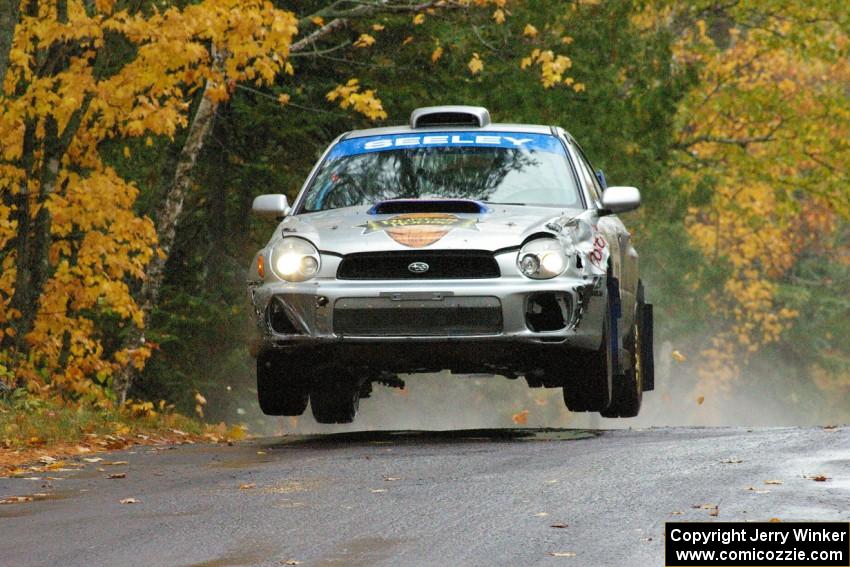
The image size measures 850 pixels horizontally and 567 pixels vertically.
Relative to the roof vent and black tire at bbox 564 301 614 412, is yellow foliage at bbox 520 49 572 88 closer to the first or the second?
the roof vent

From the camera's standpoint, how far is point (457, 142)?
1215cm

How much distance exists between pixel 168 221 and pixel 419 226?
8.79m

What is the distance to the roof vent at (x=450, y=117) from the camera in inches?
492

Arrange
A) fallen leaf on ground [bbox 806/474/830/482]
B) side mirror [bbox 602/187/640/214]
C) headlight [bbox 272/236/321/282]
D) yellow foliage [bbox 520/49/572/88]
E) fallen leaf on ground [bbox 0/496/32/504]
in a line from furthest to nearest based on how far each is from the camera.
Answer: yellow foliage [bbox 520/49/572/88] < side mirror [bbox 602/187/640/214] < headlight [bbox 272/236/321/282] < fallen leaf on ground [bbox 0/496/32/504] < fallen leaf on ground [bbox 806/474/830/482]

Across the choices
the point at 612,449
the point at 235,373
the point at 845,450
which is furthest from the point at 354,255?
the point at 235,373

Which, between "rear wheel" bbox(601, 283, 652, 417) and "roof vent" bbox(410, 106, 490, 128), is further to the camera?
"rear wheel" bbox(601, 283, 652, 417)

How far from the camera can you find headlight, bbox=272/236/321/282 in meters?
10.7

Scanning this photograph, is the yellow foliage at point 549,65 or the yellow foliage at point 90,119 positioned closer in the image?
the yellow foliage at point 90,119

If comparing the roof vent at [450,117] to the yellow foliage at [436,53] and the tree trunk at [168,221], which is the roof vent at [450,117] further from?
the yellow foliage at [436,53]

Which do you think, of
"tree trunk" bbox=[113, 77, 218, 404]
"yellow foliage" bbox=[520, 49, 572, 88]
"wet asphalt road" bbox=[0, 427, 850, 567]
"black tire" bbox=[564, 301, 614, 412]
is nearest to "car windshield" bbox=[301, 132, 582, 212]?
"black tire" bbox=[564, 301, 614, 412]

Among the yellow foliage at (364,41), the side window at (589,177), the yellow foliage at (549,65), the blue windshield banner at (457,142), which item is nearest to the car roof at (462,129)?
the blue windshield banner at (457,142)

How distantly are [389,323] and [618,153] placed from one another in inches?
584

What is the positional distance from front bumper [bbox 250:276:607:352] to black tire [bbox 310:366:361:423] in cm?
141

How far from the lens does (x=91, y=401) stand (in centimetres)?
1669
